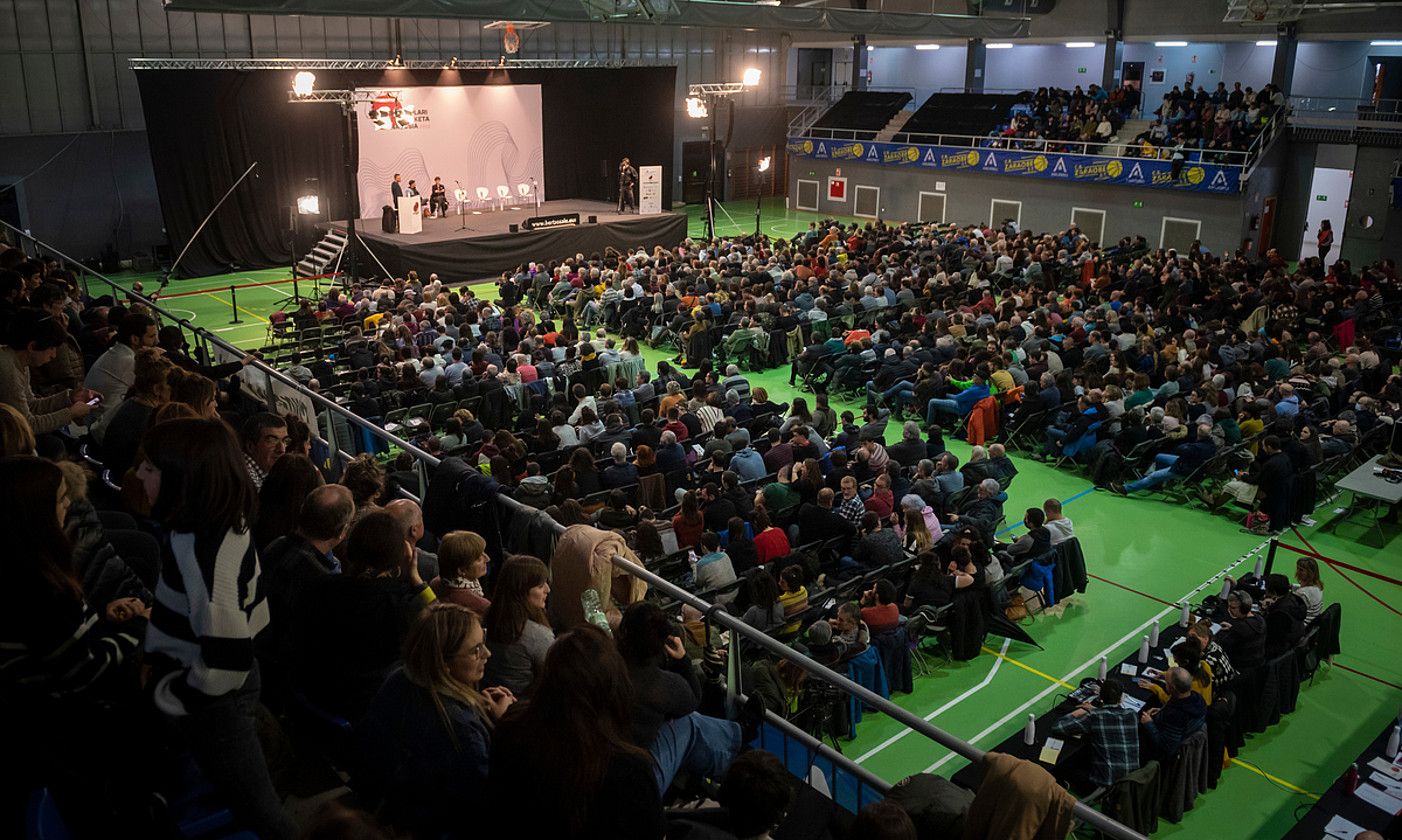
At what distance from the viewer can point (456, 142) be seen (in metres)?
28.8

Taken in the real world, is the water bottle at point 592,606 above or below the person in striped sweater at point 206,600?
below

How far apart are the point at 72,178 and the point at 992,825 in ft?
89.5

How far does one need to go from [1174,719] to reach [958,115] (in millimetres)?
29813

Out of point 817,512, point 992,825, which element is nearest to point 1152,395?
point 817,512

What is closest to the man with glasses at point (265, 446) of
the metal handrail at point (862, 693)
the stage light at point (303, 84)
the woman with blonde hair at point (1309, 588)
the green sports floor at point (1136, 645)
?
the metal handrail at point (862, 693)

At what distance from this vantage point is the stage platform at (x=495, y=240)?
912 inches

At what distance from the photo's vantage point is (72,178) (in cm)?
2431

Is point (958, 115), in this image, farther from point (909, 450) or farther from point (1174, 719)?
point (1174, 719)

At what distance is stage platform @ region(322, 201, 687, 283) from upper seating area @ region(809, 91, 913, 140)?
10358mm

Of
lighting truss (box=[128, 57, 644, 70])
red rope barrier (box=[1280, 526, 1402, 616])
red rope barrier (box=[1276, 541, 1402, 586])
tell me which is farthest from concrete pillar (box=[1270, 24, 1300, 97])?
red rope barrier (box=[1276, 541, 1402, 586])

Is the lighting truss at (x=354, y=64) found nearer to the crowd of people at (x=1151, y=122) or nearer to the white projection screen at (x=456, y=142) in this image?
the white projection screen at (x=456, y=142)

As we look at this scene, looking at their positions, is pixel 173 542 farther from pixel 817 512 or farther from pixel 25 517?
pixel 817 512

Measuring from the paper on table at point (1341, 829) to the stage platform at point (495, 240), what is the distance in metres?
20.3

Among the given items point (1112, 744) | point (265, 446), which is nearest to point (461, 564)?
point (265, 446)
